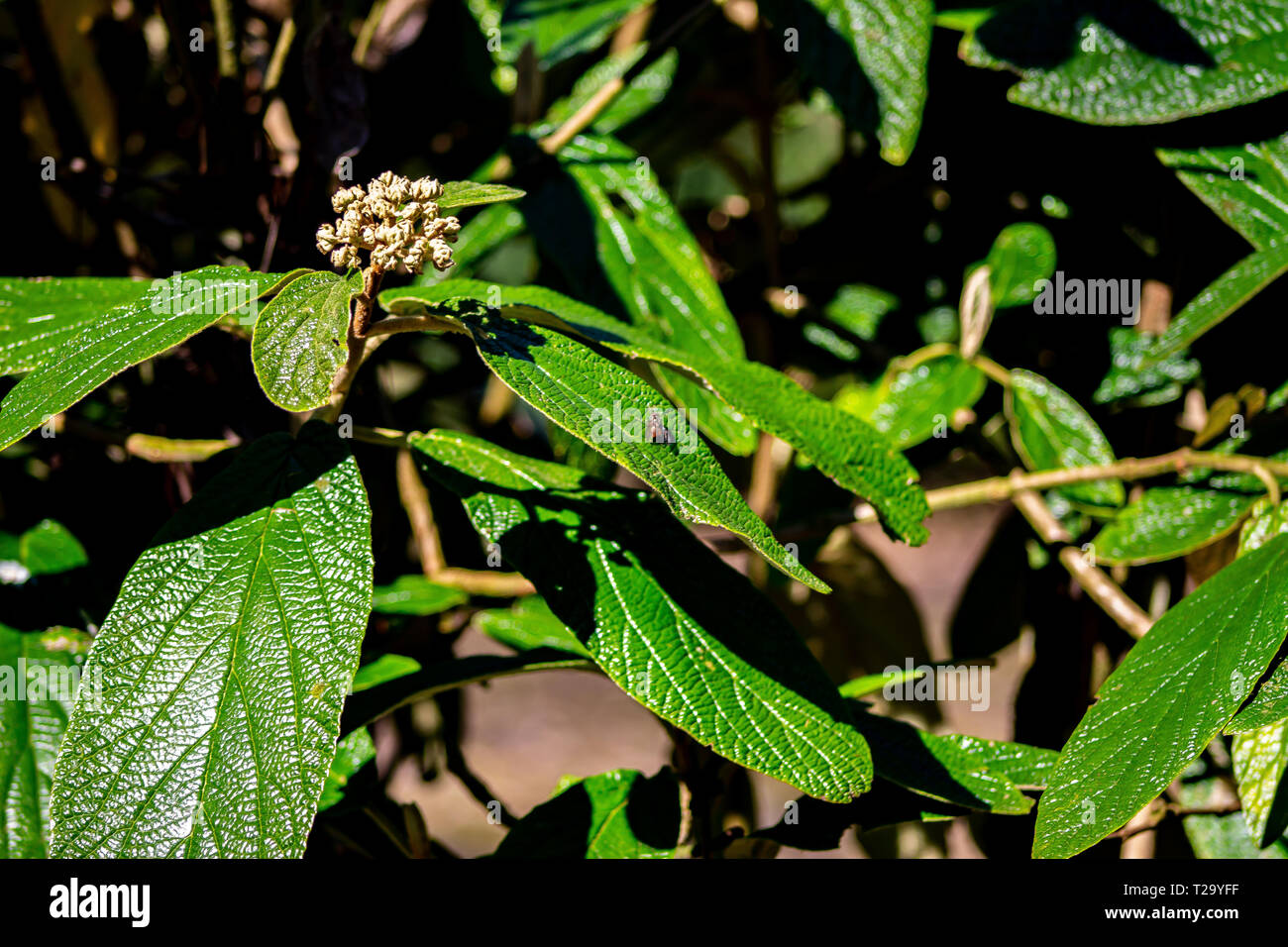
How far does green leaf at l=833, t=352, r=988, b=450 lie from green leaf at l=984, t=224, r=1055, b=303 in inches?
2.6

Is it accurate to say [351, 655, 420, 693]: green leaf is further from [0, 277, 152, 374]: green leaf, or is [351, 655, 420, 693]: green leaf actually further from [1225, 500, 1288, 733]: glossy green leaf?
[1225, 500, 1288, 733]: glossy green leaf

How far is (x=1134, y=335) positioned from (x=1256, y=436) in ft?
0.45

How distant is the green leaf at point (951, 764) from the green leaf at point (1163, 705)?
8 centimetres

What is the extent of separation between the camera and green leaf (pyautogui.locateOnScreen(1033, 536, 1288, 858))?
0.49 m

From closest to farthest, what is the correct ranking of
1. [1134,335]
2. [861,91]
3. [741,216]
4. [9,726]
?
[9,726] < [861,91] < [1134,335] < [741,216]

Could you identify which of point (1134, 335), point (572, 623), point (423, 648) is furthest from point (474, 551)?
point (1134, 335)

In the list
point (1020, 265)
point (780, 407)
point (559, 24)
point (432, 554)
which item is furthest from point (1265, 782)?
point (559, 24)

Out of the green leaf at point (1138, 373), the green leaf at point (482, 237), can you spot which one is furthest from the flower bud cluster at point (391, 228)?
the green leaf at point (1138, 373)

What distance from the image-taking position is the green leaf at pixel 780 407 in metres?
0.57

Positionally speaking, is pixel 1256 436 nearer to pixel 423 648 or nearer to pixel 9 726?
pixel 423 648

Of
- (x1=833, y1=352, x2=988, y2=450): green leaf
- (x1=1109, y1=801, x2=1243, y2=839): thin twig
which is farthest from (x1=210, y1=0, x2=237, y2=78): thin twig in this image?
(x1=1109, y1=801, x2=1243, y2=839): thin twig

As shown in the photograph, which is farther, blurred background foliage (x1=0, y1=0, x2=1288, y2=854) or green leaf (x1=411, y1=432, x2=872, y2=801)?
blurred background foliage (x1=0, y1=0, x2=1288, y2=854)

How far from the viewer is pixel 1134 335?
0.86 meters

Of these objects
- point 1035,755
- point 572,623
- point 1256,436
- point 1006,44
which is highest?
point 1006,44
